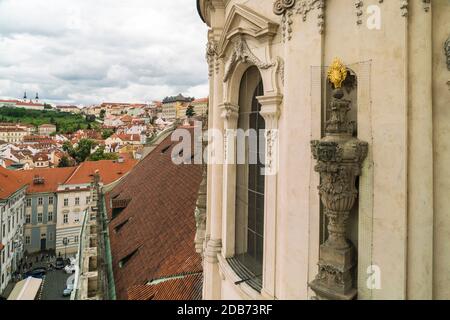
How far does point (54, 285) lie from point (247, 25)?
46130 mm

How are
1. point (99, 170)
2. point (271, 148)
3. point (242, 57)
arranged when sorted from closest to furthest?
point (271, 148) → point (242, 57) → point (99, 170)

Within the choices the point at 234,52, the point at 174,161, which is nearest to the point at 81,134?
the point at 174,161

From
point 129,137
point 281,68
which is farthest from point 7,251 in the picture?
point 129,137

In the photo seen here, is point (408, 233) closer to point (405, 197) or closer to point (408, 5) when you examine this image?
point (405, 197)

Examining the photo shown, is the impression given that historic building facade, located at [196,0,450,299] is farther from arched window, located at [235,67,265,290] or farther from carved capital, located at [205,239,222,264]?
carved capital, located at [205,239,222,264]

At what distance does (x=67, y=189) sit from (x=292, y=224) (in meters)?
53.4

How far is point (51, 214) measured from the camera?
53.5m

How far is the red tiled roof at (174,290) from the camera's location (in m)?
10.3

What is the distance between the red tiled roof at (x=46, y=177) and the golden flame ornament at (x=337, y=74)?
55739mm

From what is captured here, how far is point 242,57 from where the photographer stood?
6.70 m

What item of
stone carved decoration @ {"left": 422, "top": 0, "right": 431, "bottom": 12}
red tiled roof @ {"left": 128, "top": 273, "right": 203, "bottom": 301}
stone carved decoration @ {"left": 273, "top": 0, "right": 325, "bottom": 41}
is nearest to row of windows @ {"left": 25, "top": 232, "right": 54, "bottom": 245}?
red tiled roof @ {"left": 128, "top": 273, "right": 203, "bottom": 301}

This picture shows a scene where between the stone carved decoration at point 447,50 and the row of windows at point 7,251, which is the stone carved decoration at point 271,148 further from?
the row of windows at point 7,251

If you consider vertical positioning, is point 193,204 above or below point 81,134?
below

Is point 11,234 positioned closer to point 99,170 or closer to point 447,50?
Result: point 99,170
